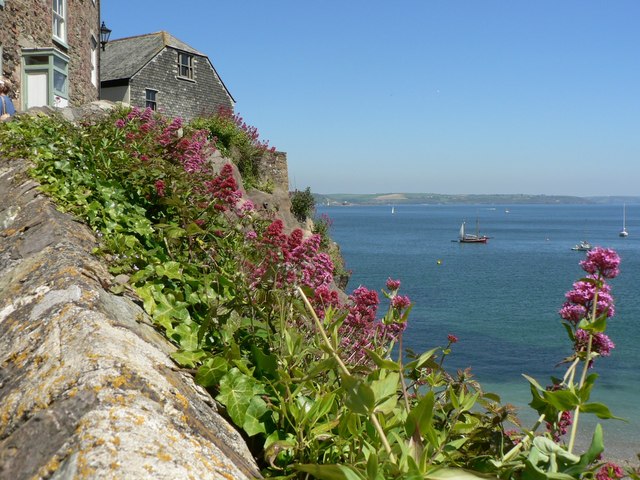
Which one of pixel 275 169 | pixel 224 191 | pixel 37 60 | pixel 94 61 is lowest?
pixel 224 191

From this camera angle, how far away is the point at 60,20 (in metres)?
24.7

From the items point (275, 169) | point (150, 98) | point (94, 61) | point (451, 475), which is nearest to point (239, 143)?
point (275, 169)

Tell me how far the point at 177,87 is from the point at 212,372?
137 feet

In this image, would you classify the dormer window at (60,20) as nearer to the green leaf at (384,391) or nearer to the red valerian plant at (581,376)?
the red valerian plant at (581,376)

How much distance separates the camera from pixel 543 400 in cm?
218

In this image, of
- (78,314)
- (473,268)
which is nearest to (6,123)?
(78,314)

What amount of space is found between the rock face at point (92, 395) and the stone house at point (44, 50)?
64.1ft

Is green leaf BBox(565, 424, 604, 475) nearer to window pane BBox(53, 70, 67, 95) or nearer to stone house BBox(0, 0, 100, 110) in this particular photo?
stone house BBox(0, 0, 100, 110)

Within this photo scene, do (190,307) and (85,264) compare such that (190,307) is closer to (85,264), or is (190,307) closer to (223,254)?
(85,264)

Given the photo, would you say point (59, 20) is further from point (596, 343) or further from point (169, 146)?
point (596, 343)

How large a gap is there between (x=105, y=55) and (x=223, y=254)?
4351cm

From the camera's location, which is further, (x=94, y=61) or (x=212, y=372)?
(x=94, y=61)

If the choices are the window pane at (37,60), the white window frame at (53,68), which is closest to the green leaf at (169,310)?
the white window frame at (53,68)

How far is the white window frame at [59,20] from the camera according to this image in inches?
943
